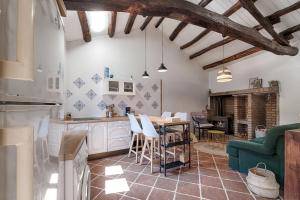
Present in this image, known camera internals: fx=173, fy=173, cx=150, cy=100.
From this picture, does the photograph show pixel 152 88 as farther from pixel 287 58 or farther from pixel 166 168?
pixel 287 58

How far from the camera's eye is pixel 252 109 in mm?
5379

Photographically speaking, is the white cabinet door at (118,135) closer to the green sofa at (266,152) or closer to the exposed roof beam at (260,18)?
the green sofa at (266,152)

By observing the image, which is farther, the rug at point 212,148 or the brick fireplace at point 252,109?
the brick fireplace at point 252,109

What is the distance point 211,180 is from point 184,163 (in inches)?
23.2

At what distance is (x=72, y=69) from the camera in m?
4.37

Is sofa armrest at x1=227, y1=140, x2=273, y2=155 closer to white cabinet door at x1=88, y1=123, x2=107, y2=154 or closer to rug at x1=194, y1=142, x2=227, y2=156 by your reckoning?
rug at x1=194, y1=142, x2=227, y2=156

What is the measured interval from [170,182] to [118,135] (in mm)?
1866

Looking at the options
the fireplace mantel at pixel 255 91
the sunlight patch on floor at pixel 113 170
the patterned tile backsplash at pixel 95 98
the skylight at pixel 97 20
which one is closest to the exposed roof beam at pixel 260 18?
the fireplace mantel at pixel 255 91

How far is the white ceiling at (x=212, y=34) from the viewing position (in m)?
3.59

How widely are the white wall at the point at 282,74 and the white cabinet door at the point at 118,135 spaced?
13.7 ft

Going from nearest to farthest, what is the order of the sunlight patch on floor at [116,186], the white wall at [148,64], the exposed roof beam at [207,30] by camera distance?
the sunlight patch on floor at [116,186] → the exposed roof beam at [207,30] → the white wall at [148,64]

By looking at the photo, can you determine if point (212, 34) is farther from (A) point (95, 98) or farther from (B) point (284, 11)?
(A) point (95, 98)

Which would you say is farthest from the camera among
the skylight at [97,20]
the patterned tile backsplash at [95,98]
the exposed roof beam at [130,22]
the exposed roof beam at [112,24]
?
the patterned tile backsplash at [95,98]

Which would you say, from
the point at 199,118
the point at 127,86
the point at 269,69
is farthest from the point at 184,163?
the point at 269,69
